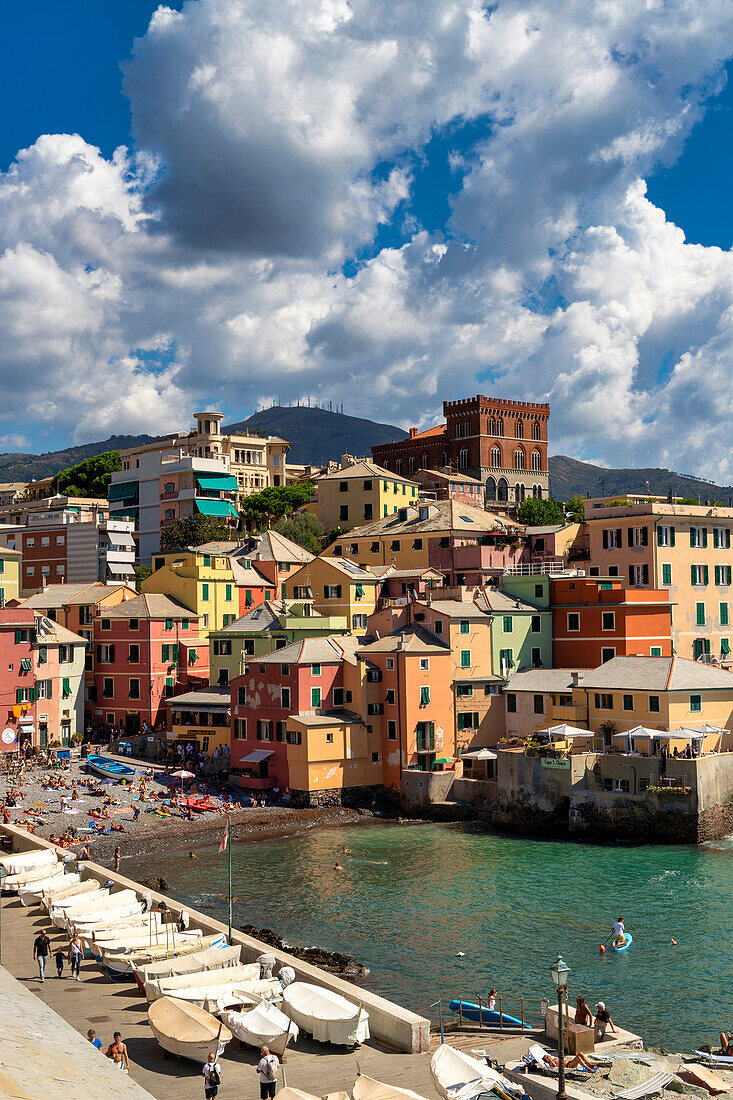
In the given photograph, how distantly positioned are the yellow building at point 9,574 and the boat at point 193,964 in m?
61.6

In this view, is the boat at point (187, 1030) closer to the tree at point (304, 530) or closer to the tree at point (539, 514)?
the tree at point (304, 530)

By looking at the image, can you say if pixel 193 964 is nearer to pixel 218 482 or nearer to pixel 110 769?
pixel 110 769

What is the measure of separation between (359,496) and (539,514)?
2085cm

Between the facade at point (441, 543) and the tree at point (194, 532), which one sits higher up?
the tree at point (194, 532)

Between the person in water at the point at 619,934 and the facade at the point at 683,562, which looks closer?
the person in water at the point at 619,934

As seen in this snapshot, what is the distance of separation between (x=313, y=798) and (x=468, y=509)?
42.0 meters

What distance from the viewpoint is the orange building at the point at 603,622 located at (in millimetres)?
69812

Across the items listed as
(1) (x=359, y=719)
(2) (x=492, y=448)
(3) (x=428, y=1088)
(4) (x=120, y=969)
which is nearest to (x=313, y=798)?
(1) (x=359, y=719)

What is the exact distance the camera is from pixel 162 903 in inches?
1422

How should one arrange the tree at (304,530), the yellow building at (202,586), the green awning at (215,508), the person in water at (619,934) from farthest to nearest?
1. the green awning at (215,508)
2. the tree at (304,530)
3. the yellow building at (202,586)
4. the person in water at (619,934)

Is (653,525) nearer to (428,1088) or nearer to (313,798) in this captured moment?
(313,798)

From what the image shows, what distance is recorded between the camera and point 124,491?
13262 centimetres

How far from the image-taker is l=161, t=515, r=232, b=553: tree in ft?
378

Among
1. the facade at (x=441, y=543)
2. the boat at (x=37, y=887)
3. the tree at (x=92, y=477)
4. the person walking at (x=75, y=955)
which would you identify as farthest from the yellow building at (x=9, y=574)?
the tree at (x=92, y=477)
